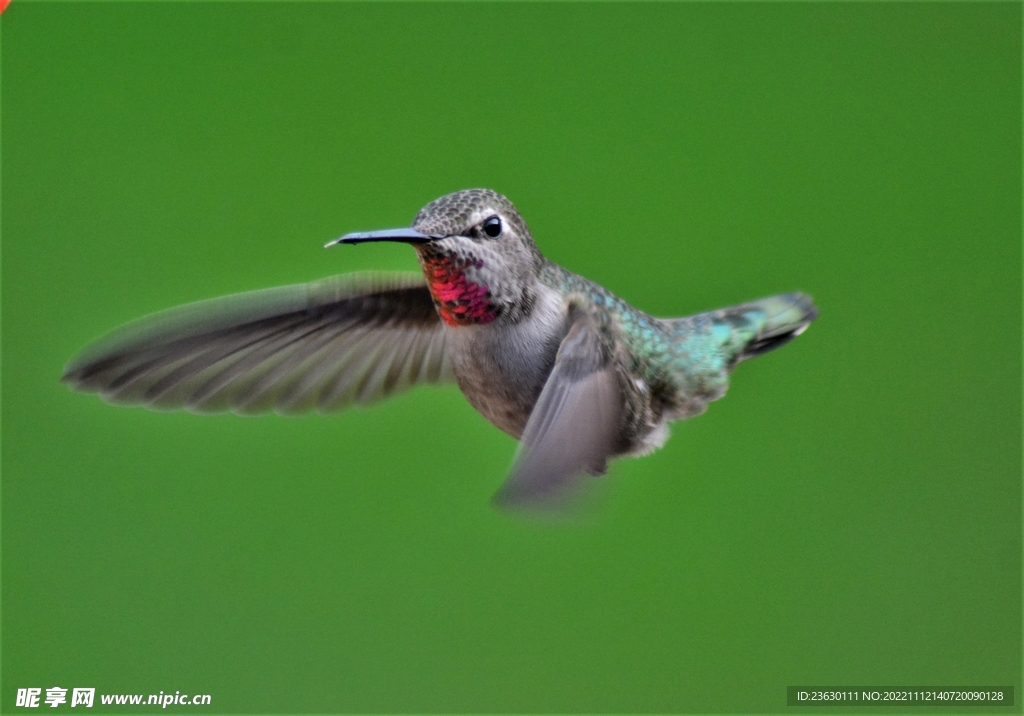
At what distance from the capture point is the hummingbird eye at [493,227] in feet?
3.37

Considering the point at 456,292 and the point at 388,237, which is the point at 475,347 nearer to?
the point at 456,292

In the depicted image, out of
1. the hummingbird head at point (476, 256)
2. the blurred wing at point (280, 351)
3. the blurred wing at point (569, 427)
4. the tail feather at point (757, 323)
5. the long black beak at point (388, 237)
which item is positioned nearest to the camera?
the blurred wing at point (569, 427)

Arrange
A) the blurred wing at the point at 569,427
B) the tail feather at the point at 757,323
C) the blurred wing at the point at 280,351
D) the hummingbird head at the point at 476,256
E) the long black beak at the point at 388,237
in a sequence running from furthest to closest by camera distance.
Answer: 1. the tail feather at the point at 757,323
2. the blurred wing at the point at 280,351
3. the hummingbird head at the point at 476,256
4. the long black beak at the point at 388,237
5. the blurred wing at the point at 569,427

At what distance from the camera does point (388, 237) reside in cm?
88

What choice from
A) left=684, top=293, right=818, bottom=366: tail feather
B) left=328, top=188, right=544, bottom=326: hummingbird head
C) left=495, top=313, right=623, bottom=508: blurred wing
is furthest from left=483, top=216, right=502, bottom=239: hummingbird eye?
left=684, top=293, right=818, bottom=366: tail feather

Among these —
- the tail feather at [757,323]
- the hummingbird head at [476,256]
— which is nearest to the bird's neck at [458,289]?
the hummingbird head at [476,256]

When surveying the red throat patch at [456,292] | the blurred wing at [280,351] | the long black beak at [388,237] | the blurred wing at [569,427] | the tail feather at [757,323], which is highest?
the tail feather at [757,323]

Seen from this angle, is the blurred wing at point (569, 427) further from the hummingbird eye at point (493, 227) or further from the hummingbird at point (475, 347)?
the hummingbird eye at point (493, 227)

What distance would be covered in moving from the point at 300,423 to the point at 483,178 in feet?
1.78

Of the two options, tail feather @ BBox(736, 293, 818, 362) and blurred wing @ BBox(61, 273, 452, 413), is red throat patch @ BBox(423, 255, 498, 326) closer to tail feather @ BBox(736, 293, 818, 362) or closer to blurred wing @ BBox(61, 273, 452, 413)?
blurred wing @ BBox(61, 273, 452, 413)

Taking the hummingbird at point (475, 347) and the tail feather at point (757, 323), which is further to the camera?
the tail feather at point (757, 323)

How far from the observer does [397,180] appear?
2045mm

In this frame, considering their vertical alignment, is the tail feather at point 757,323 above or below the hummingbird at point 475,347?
above

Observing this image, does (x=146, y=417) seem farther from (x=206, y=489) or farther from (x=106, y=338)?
(x=106, y=338)
